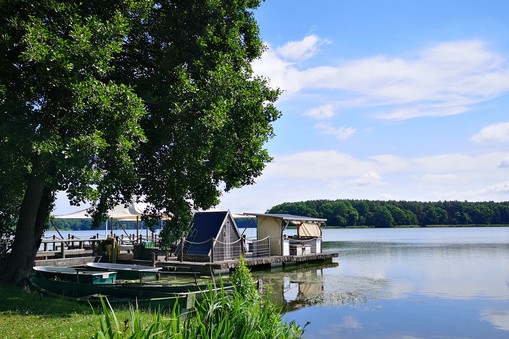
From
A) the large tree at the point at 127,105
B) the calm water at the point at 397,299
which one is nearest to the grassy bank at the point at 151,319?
the large tree at the point at 127,105

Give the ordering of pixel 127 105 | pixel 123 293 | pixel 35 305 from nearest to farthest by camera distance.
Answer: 1. pixel 127 105
2. pixel 35 305
3. pixel 123 293

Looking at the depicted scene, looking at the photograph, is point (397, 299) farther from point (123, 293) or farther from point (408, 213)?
point (408, 213)

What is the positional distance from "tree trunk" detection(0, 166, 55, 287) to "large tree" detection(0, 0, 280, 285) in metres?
0.03

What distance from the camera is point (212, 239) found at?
26.9 metres

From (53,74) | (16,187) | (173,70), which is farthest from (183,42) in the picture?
(16,187)

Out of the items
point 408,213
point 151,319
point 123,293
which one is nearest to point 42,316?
point 123,293

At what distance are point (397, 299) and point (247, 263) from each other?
31.7ft

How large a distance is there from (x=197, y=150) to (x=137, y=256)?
51.4 feet

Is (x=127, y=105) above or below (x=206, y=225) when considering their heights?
above

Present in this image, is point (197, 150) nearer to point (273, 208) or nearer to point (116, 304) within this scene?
point (116, 304)

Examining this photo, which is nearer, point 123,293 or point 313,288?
point 123,293

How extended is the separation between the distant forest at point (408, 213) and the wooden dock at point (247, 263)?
96.8 meters

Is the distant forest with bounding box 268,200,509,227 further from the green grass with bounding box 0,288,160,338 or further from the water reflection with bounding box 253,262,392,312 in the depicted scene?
the green grass with bounding box 0,288,160,338

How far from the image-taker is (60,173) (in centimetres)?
1219
